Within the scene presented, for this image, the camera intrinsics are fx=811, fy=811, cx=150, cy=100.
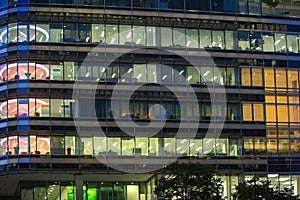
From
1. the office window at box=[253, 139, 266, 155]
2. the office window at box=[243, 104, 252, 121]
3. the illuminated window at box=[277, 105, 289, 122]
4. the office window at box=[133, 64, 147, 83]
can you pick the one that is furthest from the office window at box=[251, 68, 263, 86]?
the office window at box=[133, 64, 147, 83]

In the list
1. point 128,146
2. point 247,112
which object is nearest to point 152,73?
point 128,146

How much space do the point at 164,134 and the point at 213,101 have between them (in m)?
6.71

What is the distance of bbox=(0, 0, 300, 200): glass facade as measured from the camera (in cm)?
8100

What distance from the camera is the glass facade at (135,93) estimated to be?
81.0 meters

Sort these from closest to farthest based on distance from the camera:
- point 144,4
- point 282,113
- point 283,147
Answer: point 144,4 < point 283,147 < point 282,113

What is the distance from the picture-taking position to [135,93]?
8350cm

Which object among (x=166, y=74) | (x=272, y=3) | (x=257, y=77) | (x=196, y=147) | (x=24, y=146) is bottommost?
(x=196, y=147)

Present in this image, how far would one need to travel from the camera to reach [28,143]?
262 ft

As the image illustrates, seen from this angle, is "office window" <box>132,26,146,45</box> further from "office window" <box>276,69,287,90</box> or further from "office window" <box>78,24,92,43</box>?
"office window" <box>276,69,287,90</box>

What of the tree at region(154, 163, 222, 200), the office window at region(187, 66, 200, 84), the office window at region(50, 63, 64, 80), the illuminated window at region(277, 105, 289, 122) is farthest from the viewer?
the illuminated window at region(277, 105, 289, 122)

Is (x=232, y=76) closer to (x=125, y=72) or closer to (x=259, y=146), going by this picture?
(x=259, y=146)

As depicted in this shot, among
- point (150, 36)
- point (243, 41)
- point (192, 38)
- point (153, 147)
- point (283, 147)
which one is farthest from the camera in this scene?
point (283, 147)

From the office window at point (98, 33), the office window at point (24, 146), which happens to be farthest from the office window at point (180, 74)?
the office window at point (24, 146)

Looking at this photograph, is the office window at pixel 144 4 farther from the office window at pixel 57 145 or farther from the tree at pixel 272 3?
the office window at pixel 57 145
